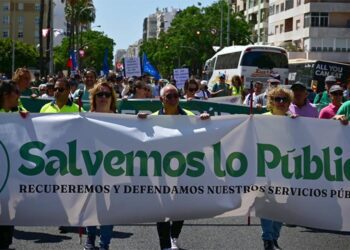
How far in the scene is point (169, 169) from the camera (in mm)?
7418

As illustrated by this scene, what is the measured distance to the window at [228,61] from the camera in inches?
1635

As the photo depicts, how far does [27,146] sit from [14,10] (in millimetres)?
152235

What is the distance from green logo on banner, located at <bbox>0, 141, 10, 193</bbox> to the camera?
7219 mm

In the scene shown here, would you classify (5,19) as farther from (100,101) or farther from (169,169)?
(169,169)

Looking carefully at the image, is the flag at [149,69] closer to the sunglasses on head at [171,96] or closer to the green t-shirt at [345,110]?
the green t-shirt at [345,110]

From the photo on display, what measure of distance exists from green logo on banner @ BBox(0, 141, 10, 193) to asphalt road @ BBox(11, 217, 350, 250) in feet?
4.31

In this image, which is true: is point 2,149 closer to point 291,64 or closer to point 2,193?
point 2,193

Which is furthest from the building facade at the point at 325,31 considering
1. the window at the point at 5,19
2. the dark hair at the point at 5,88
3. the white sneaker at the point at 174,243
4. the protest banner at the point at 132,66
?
the window at the point at 5,19

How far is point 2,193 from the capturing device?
7.21 meters

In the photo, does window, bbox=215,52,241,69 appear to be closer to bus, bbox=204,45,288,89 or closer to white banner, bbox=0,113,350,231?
bus, bbox=204,45,288,89

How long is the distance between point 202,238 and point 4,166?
2614 mm

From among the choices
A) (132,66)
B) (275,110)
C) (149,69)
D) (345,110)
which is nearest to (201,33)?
(149,69)

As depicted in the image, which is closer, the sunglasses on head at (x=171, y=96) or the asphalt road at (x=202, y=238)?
the sunglasses on head at (x=171, y=96)

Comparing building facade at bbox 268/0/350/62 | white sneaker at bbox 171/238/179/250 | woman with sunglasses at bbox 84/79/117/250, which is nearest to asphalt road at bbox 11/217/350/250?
white sneaker at bbox 171/238/179/250
